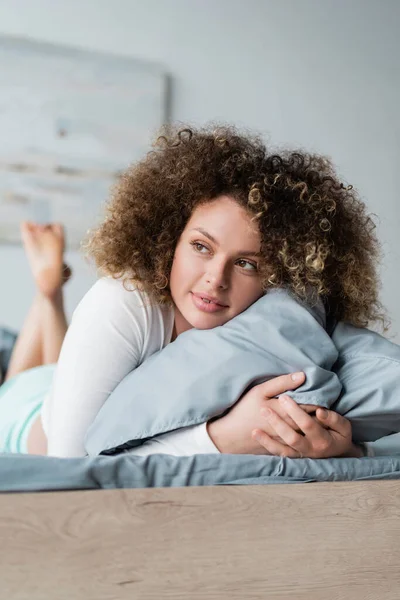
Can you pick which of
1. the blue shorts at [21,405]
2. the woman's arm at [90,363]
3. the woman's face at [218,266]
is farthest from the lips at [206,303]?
the blue shorts at [21,405]

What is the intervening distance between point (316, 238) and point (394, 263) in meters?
3.11

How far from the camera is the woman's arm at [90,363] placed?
130 cm

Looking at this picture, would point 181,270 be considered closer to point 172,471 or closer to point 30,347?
point 172,471

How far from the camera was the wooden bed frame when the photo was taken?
2.68ft

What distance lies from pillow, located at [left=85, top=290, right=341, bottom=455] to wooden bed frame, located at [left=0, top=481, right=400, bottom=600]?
0.72 feet

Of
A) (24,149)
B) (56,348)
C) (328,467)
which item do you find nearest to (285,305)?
(328,467)

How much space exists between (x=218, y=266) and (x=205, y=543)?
0.55m

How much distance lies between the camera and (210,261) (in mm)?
1345

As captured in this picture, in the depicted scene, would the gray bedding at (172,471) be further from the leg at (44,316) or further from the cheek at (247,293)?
the leg at (44,316)

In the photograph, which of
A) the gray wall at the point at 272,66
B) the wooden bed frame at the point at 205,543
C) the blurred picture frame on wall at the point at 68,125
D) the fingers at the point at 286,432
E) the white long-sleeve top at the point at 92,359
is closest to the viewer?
the wooden bed frame at the point at 205,543

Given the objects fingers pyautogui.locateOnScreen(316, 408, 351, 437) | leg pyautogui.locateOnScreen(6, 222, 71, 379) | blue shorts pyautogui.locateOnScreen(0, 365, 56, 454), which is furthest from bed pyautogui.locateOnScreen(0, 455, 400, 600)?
leg pyautogui.locateOnScreen(6, 222, 71, 379)

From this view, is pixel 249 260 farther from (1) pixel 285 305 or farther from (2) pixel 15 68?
(2) pixel 15 68

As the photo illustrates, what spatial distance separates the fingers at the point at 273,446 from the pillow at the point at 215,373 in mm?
70

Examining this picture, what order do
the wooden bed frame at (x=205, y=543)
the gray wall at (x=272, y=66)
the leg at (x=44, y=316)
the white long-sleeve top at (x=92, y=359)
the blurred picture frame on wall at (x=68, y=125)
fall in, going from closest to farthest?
the wooden bed frame at (x=205, y=543) → the white long-sleeve top at (x=92, y=359) → the leg at (x=44, y=316) → the blurred picture frame on wall at (x=68, y=125) → the gray wall at (x=272, y=66)
